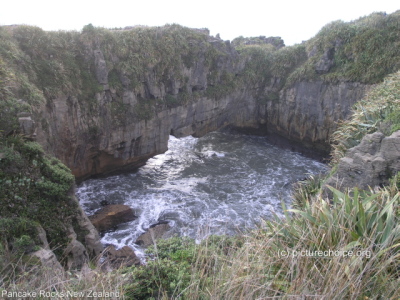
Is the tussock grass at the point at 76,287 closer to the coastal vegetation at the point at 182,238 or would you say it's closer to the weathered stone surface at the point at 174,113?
the coastal vegetation at the point at 182,238

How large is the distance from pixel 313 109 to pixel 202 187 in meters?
11.4

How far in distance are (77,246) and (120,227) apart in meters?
4.96

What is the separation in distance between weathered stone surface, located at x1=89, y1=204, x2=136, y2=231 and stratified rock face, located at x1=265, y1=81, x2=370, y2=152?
14.5m

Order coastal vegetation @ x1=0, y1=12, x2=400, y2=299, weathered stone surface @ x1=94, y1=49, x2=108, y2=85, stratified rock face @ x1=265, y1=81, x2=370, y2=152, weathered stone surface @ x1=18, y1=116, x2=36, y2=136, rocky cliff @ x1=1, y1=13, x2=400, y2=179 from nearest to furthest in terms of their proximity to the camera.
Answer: coastal vegetation @ x1=0, y1=12, x2=400, y2=299 → weathered stone surface @ x1=18, y1=116, x2=36, y2=136 → rocky cliff @ x1=1, y1=13, x2=400, y2=179 → weathered stone surface @ x1=94, y1=49, x2=108, y2=85 → stratified rock face @ x1=265, y1=81, x2=370, y2=152

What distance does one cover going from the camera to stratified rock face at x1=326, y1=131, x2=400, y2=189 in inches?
262

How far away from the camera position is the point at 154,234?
11492 millimetres

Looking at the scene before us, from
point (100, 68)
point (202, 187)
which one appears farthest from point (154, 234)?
point (100, 68)

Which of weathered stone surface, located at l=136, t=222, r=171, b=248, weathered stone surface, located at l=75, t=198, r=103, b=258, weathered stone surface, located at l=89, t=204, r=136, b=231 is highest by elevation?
weathered stone surface, located at l=75, t=198, r=103, b=258

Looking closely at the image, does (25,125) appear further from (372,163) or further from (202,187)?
(202,187)

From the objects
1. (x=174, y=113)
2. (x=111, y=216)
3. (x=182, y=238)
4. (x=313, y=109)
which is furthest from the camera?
(x=313, y=109)

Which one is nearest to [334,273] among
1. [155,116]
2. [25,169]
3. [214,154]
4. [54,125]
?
[25,169]

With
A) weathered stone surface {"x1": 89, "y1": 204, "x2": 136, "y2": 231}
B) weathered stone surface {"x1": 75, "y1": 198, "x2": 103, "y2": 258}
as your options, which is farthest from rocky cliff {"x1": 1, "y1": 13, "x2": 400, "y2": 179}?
weathered stone surface {"x1": 89, "y1": 204, "x2": 136, "y2": 231}

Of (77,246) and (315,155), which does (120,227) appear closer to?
(77,246)

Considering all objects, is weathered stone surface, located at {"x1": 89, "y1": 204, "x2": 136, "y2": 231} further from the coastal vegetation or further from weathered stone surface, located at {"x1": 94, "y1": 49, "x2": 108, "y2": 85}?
weathered stone surface, located at {"x1": 94, "y1": 49, "x2": 108, "y2": 85}
